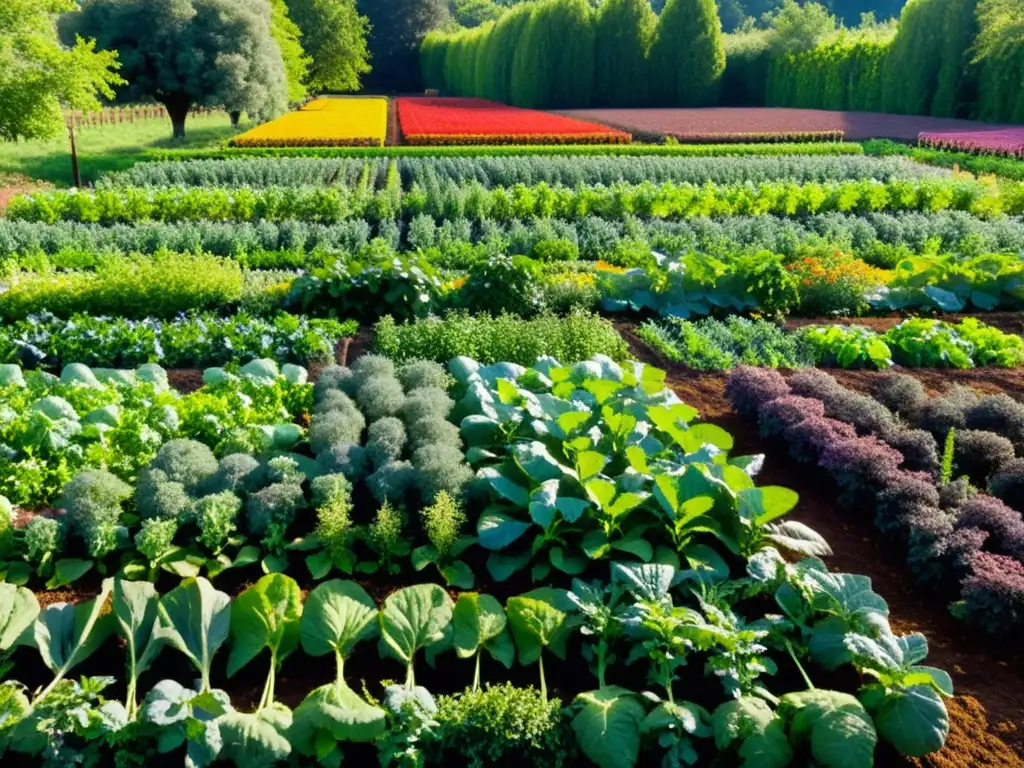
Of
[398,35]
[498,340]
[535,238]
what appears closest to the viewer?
[498,340]

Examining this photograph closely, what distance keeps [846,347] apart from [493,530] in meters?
4.15

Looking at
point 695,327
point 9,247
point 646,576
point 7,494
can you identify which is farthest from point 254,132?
point 646,576

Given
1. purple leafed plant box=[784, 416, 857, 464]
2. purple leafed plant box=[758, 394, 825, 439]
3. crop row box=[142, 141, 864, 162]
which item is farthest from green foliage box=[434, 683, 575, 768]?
crop row box=[142, 141, 864, 162]

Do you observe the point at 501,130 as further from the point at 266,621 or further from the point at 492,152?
the point at 266,621

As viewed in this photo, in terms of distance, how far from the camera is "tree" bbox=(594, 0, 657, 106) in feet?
136

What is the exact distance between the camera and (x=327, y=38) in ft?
166

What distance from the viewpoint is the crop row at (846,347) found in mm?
7004

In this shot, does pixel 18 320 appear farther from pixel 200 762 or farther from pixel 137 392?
pixel 200 762

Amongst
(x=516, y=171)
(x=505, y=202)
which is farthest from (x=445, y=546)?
(x=516, y=171)

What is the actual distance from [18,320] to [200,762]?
19.6ft

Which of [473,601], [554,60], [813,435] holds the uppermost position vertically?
[554,60]

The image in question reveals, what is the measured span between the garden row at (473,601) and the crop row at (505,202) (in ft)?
28.3

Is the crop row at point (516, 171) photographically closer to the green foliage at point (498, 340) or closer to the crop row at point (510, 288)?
the crop row at point (510, 288)

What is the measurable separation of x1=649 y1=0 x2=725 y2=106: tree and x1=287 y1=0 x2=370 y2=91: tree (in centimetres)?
1858
